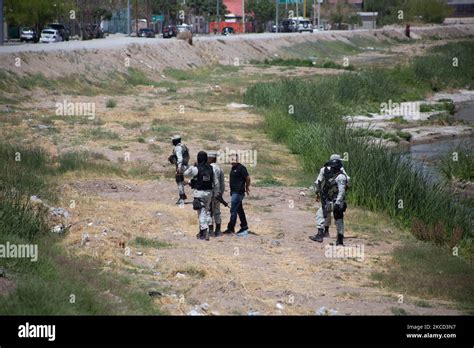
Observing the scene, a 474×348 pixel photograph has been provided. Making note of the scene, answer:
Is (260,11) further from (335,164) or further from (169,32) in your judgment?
(335,164)

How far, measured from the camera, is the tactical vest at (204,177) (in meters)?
19.8

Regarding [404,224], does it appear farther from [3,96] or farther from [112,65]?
[112,65]

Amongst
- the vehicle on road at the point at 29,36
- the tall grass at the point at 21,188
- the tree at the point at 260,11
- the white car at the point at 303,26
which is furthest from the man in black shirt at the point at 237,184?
the tree at the point at 260,11

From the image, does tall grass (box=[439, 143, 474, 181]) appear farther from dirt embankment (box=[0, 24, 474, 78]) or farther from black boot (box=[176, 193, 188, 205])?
dirt embankment (box=[0, 24, 474, 78])

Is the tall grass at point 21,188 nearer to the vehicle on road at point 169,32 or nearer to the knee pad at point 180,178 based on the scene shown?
the knee pad at point 180,178

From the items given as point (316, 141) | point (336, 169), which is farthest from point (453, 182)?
point (336, 169)

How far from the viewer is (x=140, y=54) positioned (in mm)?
64875

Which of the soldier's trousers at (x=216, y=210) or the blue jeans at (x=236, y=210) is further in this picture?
the blue jeans at (x=236, y=210)

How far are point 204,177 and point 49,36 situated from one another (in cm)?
5793

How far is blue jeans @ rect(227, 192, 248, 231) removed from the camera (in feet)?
68.3

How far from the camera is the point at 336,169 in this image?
20062mm

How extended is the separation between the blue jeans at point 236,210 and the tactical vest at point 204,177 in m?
1.08

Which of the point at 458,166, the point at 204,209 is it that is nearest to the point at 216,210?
the point at 204,209

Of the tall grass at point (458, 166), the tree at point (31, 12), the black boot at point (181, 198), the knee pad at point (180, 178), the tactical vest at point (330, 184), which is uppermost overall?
the tree at point (31, 12)
